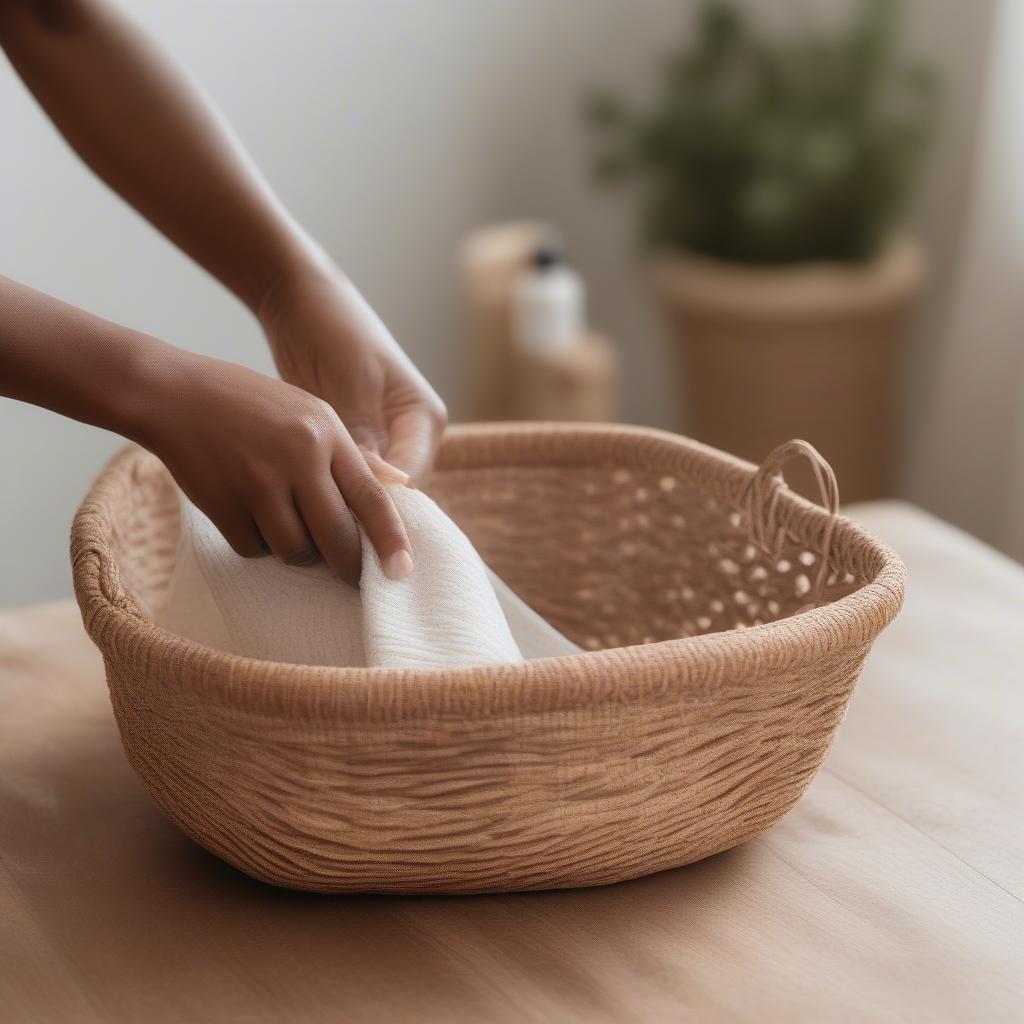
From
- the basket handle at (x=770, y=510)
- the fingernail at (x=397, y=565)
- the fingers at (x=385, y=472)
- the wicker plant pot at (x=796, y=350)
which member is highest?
the fingers at (x=385, y=472)

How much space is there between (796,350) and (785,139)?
28 centimetres

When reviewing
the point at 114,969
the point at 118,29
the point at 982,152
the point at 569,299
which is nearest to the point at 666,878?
the point at 114,969

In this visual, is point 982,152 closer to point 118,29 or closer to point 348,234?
point 348,234

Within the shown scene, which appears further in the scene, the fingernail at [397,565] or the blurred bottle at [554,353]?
the blurred bottle at [554,353]

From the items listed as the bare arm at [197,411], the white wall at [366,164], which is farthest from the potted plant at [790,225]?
the bare arm at [197,411]

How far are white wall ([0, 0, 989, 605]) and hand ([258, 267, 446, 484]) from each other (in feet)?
3.87

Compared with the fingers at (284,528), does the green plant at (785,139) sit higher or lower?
lower

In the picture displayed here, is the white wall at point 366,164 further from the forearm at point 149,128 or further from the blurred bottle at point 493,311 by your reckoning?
the forearm at point 149,128

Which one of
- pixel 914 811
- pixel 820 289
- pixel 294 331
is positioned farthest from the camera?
pixel 820 289

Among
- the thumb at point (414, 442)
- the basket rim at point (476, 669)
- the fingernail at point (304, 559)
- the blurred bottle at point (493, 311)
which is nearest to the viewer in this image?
the basket rim at point (476, 669)

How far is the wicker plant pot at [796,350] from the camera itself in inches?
74.9

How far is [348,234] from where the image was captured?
2.04m

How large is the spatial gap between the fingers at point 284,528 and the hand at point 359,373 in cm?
14

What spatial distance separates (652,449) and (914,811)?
0.25 m
